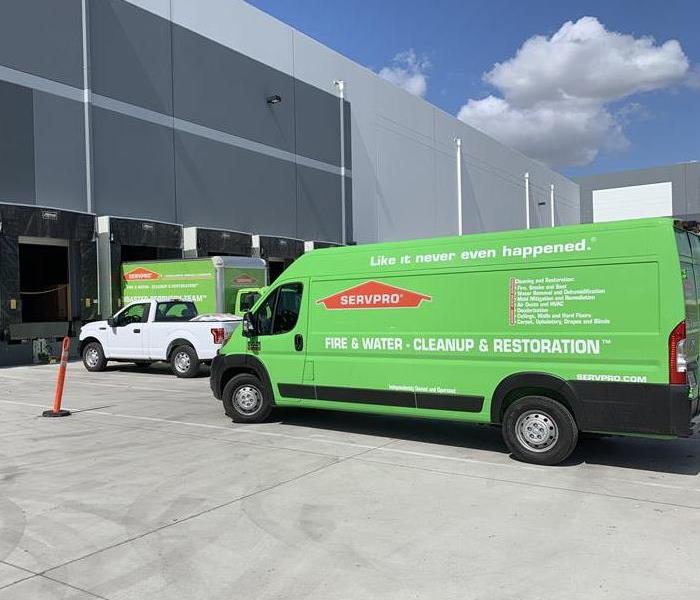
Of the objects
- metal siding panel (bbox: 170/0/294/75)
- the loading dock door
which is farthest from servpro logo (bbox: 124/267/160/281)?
metal siding panel (bbox: 170/0/294/75)

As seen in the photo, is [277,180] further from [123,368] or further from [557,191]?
[557,191]

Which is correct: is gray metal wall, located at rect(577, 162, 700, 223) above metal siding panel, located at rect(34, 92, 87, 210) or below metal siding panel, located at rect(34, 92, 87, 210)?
above

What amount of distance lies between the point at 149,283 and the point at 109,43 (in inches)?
338

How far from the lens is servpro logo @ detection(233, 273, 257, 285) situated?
19984 mm

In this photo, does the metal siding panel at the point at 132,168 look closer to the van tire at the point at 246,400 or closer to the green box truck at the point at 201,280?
the green box truck at the point at 201,280

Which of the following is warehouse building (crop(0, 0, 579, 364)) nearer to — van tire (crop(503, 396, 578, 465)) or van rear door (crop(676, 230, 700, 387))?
van tire (crop(503, 396, 578, 465))

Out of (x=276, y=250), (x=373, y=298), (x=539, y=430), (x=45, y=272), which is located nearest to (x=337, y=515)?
(x=539, y=430)

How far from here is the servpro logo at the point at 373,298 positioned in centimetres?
772

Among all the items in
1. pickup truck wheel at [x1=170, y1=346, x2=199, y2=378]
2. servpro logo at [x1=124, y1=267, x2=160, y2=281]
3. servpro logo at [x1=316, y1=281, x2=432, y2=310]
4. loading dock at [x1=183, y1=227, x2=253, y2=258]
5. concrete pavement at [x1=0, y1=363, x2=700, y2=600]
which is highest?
loading dock at [x1=183, y1=227, x2=253, y2=258]

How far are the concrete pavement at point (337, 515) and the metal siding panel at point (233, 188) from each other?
58.3 ft

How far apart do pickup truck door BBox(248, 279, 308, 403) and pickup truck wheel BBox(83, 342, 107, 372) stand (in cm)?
919

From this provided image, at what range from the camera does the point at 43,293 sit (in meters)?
22.3

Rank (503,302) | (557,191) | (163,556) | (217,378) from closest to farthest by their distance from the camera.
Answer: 1. (163,556)
2. (503,302)
3. (217,378)
4. (557,191)

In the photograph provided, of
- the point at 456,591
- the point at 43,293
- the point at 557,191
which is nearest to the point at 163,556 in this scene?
the point at 456,591
